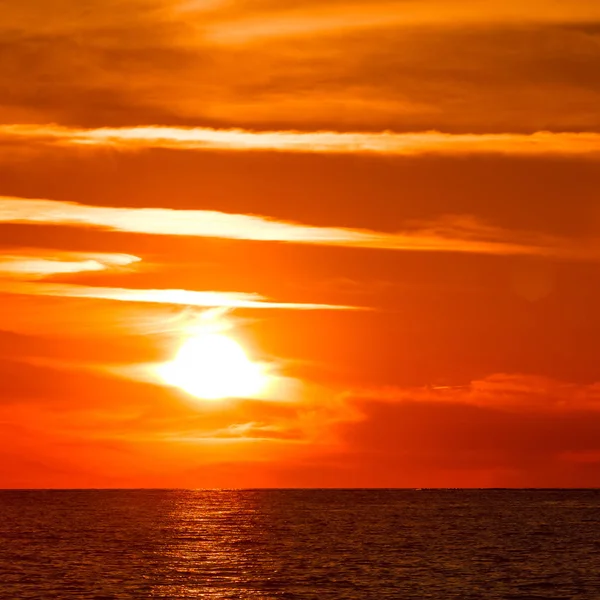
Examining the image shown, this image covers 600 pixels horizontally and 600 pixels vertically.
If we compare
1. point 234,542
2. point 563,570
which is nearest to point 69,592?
point 563,570

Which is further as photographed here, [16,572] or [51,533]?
[51,533]

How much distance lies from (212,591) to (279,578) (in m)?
10.4

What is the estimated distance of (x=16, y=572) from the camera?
4220 inches

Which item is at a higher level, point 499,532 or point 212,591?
point 499,532

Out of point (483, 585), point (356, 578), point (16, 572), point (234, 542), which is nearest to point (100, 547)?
point (234, 542)

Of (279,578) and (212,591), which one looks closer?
(212,591)

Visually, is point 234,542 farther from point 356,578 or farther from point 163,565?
point 356,578

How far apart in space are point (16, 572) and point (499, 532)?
8581 cm

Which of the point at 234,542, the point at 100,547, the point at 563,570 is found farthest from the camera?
the point at 234,542

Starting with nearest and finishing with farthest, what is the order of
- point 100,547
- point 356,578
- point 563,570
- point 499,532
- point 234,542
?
point 356,578
point 563,570
point 100,547
point 234,542
point 499,532

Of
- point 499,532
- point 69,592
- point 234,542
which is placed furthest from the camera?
point 499,532

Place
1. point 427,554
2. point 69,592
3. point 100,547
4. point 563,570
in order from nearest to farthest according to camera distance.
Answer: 1. point 69,592
2. point 563,570
3. point 427,554
4. point 100,547

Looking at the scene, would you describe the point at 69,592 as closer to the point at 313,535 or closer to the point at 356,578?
the point at 356,578

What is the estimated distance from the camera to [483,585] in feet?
321
